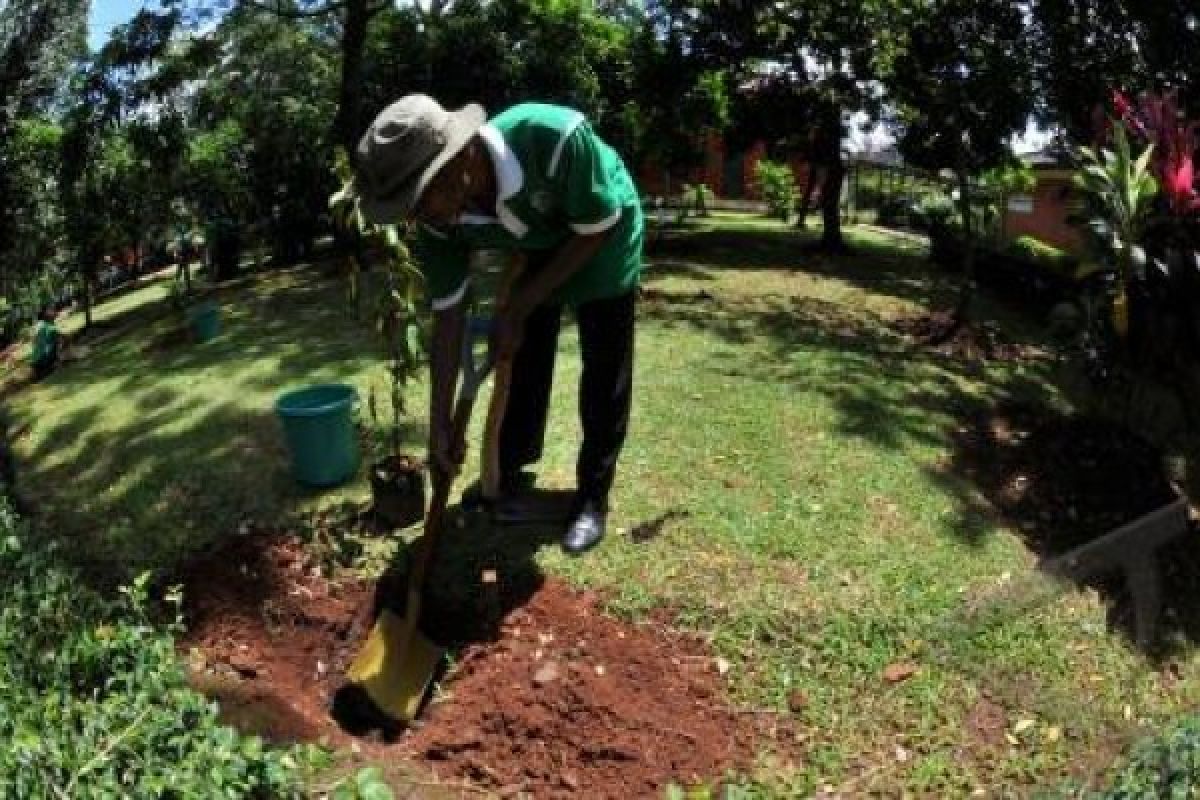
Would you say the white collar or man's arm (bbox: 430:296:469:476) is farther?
man's arm (bbox: 430:296:469:476)

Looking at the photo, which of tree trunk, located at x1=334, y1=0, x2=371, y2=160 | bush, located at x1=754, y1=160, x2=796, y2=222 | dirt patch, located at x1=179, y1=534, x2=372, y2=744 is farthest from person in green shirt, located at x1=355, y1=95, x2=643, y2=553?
bush, located at x1=754, y1=160, x2=796, y2=222

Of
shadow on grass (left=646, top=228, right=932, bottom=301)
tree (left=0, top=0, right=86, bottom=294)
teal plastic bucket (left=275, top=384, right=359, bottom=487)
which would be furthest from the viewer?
tree (left=0, top=0, right=86, bottom=294)

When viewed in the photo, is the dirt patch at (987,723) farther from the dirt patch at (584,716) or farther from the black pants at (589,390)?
the black pants at (589,390)

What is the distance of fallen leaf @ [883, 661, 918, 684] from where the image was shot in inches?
148

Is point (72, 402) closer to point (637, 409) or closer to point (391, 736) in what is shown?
point (637, 409)

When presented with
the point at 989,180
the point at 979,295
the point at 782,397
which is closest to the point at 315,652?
the point at 782,397

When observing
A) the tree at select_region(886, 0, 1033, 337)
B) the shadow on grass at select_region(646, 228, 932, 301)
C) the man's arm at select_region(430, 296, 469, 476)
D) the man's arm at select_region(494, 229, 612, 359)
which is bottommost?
the shadow on grass at select_region(646, 228, 932, 301)

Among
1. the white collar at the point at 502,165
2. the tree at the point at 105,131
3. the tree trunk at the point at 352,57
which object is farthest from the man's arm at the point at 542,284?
the tree at the point at 105,131

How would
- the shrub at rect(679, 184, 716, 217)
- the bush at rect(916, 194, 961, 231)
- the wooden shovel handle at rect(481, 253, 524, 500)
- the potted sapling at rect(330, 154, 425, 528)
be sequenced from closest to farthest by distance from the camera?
the wooden shovel handle at rect(481, 253, 524, 500) < the potted sapling at rect(330, 154, 425, 528) < the bush at rect(916, 194, 961, 231) < the shrub at rect(679, 184, 716, 217)

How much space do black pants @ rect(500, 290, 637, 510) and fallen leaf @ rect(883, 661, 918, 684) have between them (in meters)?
1.24

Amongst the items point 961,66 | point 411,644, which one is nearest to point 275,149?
point 961,66

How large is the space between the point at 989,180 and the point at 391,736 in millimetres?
17804

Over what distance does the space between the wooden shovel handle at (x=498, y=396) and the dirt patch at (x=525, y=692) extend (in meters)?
0.52

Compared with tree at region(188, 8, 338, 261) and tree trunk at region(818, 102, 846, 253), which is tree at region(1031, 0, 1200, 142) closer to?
tree trunk at region(818, 102, 846, 253)
